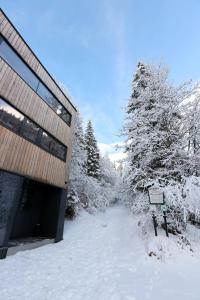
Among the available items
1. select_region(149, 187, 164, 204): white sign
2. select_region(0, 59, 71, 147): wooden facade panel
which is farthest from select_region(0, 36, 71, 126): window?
select_region(149, 187, 164, 204): white sign

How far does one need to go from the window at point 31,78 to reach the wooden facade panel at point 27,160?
119 inches

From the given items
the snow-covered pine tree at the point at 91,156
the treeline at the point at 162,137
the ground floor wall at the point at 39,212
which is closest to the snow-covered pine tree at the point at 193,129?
the treeline at the point at 162,137

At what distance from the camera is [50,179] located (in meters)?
9.53

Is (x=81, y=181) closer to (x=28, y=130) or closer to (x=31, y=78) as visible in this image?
(x=28, y=130)

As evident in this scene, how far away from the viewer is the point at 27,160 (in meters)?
7.91

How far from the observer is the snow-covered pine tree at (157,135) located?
8.77m

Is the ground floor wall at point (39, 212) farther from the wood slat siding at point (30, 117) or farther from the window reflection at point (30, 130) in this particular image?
the window reflection at point (30, 130)

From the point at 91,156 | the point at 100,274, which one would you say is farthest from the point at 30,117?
the point at 91,156

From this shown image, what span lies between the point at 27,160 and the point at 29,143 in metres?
0.81

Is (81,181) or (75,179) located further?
(81,181)

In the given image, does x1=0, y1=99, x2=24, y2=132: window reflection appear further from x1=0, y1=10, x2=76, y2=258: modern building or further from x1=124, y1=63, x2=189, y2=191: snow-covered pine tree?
x1=124, y1=63, x2=189, y2=191: snow-covered pine tree

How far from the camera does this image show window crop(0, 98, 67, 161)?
698 centimetres

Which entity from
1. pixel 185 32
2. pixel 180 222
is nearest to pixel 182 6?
pixel 185 32

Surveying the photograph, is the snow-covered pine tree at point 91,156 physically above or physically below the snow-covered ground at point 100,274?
above
